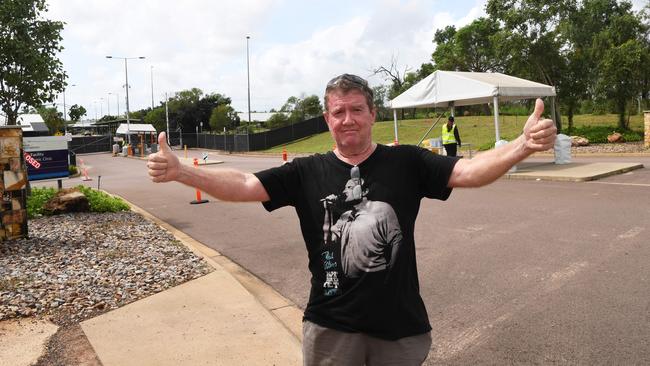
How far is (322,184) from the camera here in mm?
2371

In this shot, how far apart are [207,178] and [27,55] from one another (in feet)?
38.3

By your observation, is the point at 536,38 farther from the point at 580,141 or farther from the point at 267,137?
the point at 267,137

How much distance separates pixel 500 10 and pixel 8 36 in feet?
77.8

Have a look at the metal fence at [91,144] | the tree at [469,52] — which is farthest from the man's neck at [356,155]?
the metal fence at [91,144]

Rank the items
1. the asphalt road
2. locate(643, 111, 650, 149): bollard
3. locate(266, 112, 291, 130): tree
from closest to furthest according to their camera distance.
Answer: the asphalt road, locate(643, 111, 650, 149): bollard, locate(266, 112, 291, 130): tree

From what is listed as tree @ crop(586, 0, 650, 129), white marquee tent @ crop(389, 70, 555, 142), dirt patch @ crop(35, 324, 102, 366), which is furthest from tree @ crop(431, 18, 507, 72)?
dirt patch @ crop(35, 324, 102, 366)

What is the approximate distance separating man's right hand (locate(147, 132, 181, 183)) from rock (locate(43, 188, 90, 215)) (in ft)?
28.0

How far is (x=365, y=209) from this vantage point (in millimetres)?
2250

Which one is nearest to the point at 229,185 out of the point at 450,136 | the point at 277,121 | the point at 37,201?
the point at 37,201

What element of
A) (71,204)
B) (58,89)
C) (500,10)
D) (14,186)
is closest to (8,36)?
(58,89)

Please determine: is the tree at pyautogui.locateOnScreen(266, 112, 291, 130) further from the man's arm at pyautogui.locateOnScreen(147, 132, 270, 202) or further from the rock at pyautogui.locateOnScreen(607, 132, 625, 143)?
the man's arm at pyautogui.locateOnScreen(147, 132, 270, 202)

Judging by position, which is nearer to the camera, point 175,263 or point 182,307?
point 182,307

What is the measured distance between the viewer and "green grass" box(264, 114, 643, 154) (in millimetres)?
26109

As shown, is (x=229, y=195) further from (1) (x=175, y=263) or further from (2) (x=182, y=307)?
(1) (x=175, y=263)
